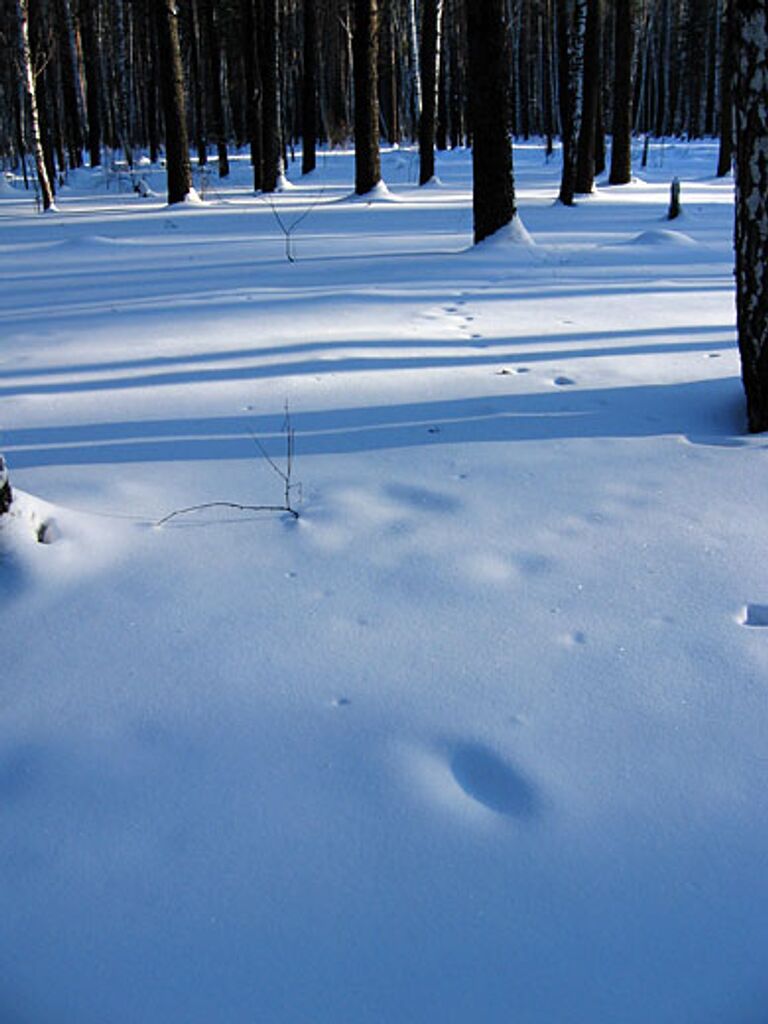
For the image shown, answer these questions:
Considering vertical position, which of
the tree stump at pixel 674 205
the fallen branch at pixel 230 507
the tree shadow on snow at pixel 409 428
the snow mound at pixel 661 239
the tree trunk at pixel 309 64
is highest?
the tree trunk at pixel 309 64

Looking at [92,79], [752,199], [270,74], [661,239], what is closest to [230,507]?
[752,199]

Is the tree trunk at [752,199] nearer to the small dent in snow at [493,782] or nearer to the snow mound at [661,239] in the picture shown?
the small dent in snow at [493,782]

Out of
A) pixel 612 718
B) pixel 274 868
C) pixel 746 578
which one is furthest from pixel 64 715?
pixel 746 578

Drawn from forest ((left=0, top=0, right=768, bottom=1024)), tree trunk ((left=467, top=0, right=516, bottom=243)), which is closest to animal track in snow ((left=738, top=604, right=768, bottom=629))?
forest ((left=0, top=0, right=768, bottom=1024))

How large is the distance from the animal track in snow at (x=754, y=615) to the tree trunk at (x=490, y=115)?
5793 mm

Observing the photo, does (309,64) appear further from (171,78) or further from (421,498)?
(421,498)

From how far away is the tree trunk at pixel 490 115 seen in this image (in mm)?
6691

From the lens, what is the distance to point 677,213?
9562 mm

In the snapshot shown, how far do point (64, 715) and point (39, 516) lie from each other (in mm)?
821

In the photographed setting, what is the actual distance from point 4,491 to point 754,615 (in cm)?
194

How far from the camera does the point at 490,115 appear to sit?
6887 millimetres

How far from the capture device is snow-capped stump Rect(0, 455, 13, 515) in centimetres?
223

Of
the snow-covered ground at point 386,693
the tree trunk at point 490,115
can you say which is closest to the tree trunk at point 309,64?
the tree trunk at point 490,115

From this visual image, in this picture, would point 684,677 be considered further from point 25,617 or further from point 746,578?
point 25,617
